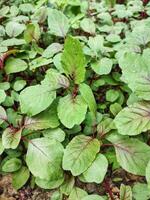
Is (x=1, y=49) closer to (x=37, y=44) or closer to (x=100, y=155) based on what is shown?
(x=37, y=44)

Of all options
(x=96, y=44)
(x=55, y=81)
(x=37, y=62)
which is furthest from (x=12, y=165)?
(x=96, y=44)

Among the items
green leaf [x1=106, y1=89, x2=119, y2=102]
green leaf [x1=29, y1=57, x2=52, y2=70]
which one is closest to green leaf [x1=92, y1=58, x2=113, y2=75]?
green leaf [x1=106, y1=89, x2=119, y2=102]

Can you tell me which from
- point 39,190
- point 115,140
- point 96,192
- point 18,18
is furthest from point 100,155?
point 18,18

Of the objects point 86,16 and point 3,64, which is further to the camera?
point 86,16

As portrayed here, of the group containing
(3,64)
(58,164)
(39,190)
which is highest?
(3,64)

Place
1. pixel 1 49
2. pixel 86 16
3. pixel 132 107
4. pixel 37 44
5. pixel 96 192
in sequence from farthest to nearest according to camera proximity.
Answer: pixel 86 16
pixel 37 44
pixel 1 49
pixel 96 192
pixel 132 107

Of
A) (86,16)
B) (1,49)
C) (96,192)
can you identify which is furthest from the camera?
(86,16)

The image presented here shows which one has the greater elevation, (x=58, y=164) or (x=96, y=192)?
(x=58, y=164)
